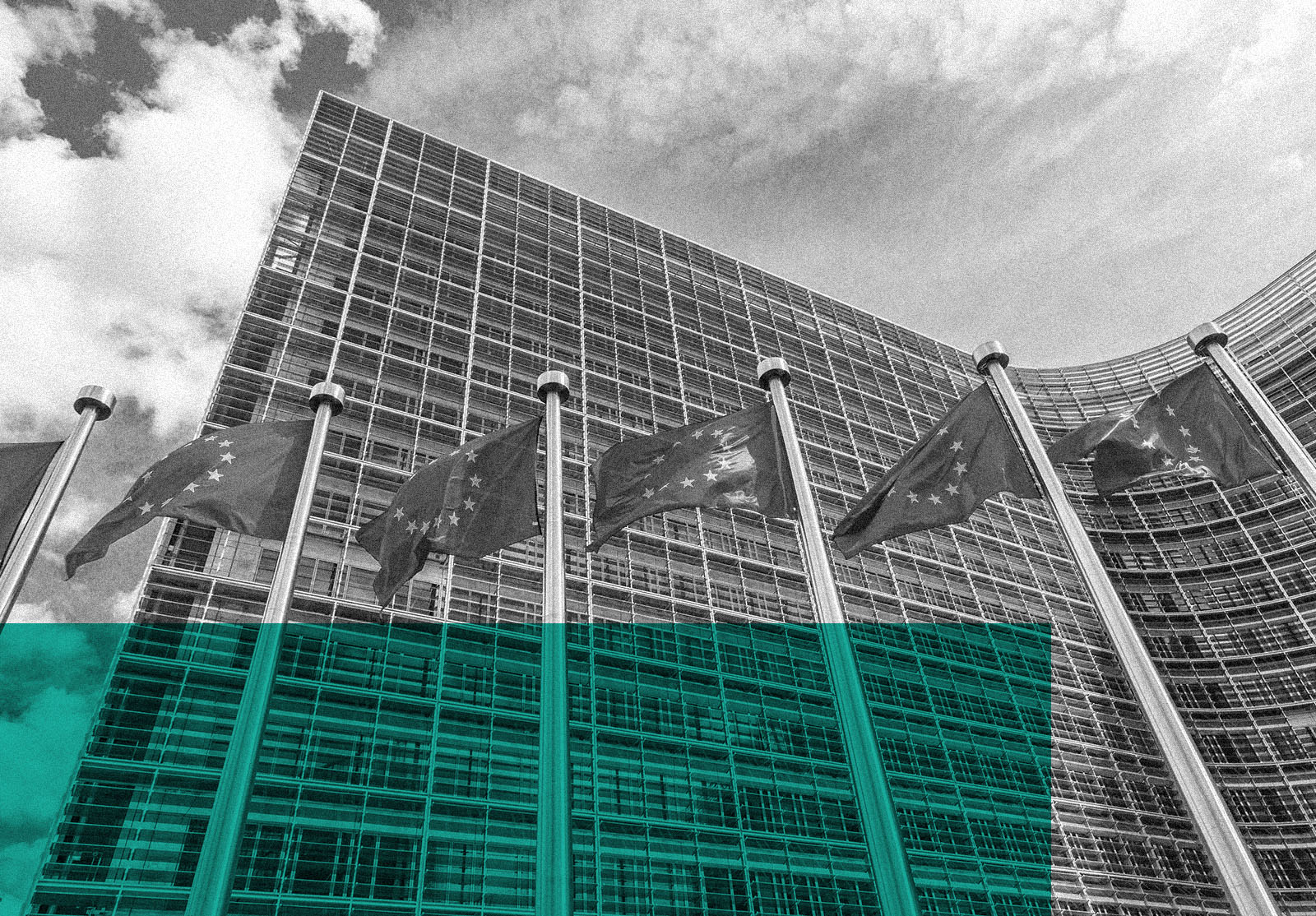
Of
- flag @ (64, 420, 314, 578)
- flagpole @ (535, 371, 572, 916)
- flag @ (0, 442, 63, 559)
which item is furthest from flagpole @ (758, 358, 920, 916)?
flag @ (0, 442, 63, 559)

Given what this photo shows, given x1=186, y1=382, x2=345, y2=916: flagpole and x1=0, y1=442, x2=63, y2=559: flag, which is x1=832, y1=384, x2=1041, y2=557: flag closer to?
x1=186, y1=382, x2=345, y2=916: flagpole

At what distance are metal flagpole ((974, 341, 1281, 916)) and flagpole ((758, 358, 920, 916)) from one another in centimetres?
203

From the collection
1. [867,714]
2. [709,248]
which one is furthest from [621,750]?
[709,248]

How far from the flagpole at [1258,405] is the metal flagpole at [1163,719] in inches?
90.6

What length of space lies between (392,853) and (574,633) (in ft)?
17.4

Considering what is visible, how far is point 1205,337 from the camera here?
9.82 metres

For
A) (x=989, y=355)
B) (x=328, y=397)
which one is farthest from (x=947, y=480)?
(x=328, y=397)

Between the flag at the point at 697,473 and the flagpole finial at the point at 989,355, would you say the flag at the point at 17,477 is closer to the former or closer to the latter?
the flag at the point at 697,473

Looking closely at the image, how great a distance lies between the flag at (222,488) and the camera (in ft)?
26.3

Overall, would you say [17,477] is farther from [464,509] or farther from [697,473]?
[697,473]

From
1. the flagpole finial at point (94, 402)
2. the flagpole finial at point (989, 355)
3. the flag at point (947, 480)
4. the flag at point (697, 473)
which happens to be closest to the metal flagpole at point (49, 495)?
the flagpole finial at point (94, 402)

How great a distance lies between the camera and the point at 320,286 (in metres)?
21.0

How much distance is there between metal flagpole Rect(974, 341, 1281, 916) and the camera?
19.5 feet

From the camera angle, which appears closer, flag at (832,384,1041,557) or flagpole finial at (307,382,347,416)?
flag at (832,384,1041,557)
